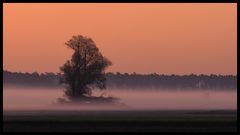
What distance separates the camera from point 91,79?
8769 cm

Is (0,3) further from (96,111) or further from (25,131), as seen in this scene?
(96,111)

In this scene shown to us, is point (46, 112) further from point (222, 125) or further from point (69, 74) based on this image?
point (222, 125)

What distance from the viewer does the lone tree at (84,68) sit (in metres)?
86.8

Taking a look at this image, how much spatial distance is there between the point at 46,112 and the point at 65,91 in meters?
10.8

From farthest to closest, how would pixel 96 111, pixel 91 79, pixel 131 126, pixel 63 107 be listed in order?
pixel 91 79 → pixel 63 107 → pixel 96 111 → pixel 131 126

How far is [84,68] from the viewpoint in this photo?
8800cm

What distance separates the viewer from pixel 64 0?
38.9 metres

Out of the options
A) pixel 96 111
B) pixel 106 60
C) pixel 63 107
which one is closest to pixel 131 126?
pixel 96 111

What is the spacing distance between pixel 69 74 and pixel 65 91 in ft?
8.71

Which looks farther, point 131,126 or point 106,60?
point 106,60

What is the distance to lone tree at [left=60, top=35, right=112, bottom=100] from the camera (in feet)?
285

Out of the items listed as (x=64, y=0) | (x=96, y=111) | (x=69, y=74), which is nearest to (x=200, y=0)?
(x=64, y=0)

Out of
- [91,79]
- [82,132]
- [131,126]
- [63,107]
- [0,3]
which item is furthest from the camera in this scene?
[91,79]

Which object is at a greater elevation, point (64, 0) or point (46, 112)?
point (64, 0)
